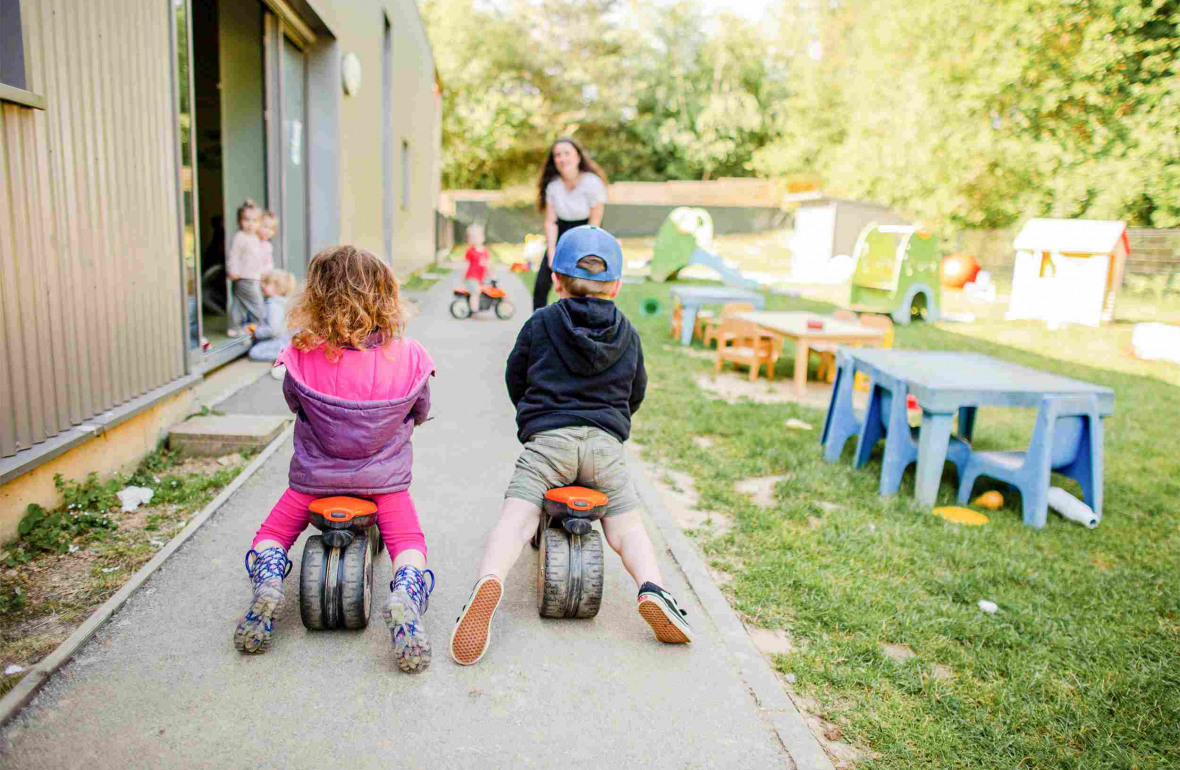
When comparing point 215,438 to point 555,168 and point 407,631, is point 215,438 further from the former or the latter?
point 555,168

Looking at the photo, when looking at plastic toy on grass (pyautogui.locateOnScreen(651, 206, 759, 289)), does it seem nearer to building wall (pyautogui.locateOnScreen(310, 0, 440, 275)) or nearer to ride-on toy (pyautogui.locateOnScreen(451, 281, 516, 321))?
building wall (pyautogui.locateOnScreen(310, 0, 440, 275))

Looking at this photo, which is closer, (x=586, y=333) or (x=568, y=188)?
(x=586, y=333)

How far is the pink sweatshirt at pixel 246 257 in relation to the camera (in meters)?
7.67

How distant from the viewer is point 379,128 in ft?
43.9

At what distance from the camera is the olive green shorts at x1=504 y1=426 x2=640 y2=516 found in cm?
307

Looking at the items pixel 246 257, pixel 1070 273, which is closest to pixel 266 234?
pixel 246 257

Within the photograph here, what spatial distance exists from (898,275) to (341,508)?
11.4 metres

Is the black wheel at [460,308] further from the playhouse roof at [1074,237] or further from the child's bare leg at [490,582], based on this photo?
the playhouse roof at [1074,237]

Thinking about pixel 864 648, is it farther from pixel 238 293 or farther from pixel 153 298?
pixel 238 293

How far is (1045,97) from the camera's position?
72.4 ft

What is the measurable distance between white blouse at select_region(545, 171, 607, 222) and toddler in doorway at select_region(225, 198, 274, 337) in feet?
9.50

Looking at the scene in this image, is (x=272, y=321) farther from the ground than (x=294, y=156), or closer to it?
closer to it

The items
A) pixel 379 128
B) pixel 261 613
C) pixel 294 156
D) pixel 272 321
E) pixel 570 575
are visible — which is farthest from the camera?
pixel 379 128

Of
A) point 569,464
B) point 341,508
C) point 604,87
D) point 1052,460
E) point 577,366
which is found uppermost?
point 604,87
